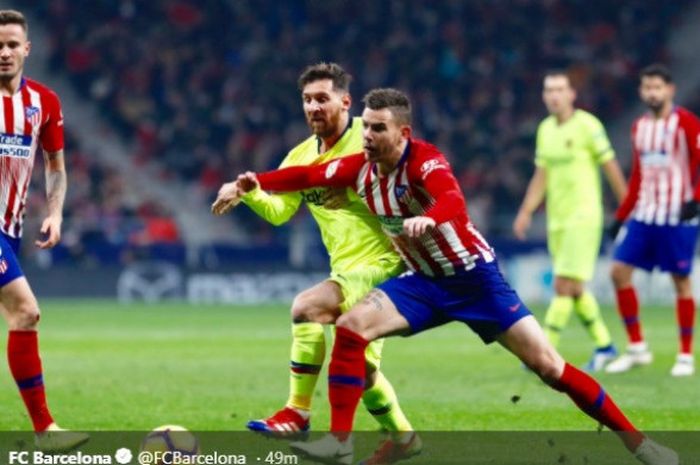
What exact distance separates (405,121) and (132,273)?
17.5 meters

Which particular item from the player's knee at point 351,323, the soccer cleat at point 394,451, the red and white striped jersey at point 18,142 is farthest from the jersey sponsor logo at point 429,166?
the red and white striped jersey at point 18,142

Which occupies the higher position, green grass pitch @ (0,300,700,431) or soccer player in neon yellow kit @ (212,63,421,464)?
soccer player in neon yellow kit @ (212,63,421,464)

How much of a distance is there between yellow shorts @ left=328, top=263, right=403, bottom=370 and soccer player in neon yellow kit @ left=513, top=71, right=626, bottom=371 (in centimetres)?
543

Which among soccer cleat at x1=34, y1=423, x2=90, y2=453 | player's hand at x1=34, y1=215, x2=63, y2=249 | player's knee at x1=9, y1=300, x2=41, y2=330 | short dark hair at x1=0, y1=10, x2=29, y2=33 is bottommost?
soccer cleat at x1=34, y1=423, x2=90, y2=453

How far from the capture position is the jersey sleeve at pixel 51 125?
26.1 feet

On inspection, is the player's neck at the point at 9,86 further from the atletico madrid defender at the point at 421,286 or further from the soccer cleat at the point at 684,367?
the soccer cleat at the point at 684,367

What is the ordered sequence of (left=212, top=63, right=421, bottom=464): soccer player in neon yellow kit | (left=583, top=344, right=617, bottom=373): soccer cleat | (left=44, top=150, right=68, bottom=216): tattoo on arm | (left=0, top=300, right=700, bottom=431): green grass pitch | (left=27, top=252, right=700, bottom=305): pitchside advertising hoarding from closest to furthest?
(left=212, top=63, right=421, bottom=464): soccer player in neon yellow kit < (left=44, top=150, right=68, bottom=216): tattoo on arm < (left=0, top=300, right=700, bottom=431): green grass pitch < (left=583, top=344, right=617, bottom=373): soccer cleat < (left=27, top=252, right=700, bottom=305): pitchside advertising hoarding

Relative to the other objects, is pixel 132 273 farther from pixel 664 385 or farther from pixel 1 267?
pixel 1 267

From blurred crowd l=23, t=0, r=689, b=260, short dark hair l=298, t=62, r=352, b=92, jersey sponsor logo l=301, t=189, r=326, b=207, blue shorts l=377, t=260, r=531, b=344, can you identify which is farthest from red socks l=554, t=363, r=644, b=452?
blurred crowd l=23, t=0, r=689, b=260

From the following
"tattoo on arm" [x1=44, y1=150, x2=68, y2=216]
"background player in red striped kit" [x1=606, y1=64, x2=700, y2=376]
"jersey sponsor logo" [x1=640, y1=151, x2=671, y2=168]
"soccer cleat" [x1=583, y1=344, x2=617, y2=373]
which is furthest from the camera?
"soccer cleat" [x1=583, y1=344, x2=617, y2=373]

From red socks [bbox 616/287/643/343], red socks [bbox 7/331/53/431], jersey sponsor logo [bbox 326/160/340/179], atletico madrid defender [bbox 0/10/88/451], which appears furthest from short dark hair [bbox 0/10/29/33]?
red socks [bbox 616/287/643/343]

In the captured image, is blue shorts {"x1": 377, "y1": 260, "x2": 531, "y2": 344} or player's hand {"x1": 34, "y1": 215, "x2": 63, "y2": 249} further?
player's hand {"x1": 34, "y1": 215, "x2": 63, "y2": 249}

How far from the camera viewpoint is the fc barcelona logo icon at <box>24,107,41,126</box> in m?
7.84

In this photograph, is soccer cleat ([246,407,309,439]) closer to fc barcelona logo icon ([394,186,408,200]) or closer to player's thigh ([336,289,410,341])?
player's thigh ([336,289,410,341])
